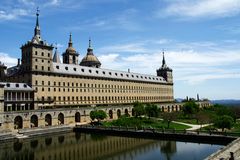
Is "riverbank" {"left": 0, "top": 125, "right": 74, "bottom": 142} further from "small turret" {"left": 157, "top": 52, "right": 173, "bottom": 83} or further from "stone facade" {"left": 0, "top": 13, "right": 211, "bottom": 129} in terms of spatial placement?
"small turret" {"left": 157, "top": 52, "right": 173, "bottom": 83}

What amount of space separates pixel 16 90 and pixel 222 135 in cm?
4712

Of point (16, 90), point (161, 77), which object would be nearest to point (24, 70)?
point (16, 90)

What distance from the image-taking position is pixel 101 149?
4641cm

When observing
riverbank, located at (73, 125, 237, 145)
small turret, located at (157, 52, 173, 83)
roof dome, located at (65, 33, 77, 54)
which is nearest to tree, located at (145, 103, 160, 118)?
riverbank, located at (73, 125, 237, 145)

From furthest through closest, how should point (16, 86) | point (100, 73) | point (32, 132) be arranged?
point (100, 73), point (16, 86), point (32, 132)

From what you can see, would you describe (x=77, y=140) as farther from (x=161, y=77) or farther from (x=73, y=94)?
(x=161, y=77)

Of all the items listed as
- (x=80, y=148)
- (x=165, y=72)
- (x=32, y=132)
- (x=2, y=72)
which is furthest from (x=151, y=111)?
(x=165, y=72)

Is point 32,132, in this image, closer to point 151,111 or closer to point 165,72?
point 151,111

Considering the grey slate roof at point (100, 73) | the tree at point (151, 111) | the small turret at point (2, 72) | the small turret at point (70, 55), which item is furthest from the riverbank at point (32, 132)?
the small turret at point (70, 55)

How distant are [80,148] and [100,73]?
51.9m

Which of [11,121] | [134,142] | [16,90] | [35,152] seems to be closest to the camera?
[35,152]

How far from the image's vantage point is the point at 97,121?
7431cm

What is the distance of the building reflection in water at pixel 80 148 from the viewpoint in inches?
1626

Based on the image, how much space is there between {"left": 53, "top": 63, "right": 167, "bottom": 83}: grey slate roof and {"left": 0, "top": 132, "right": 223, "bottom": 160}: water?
106 ft
